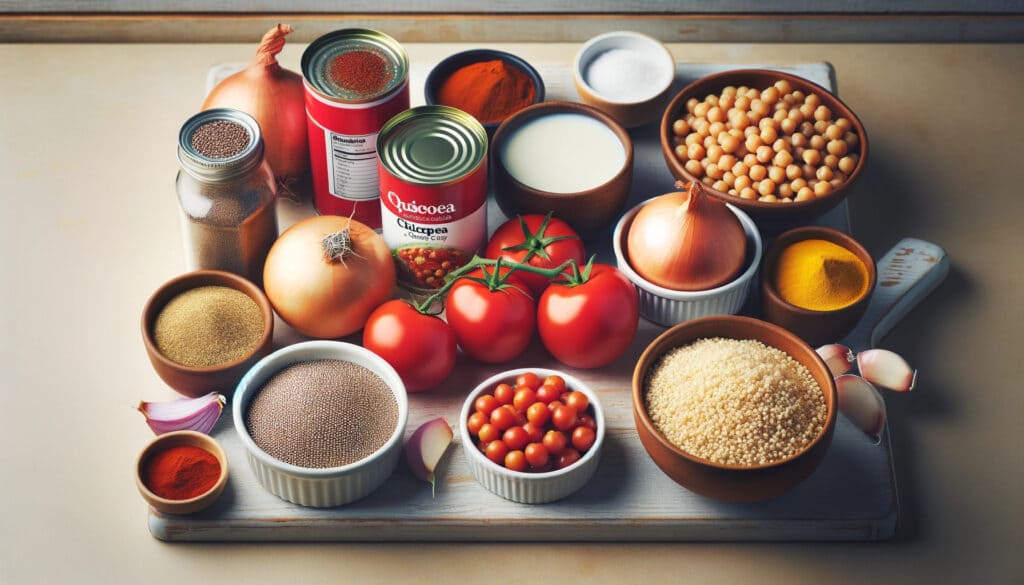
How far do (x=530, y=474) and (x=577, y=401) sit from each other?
116 millimetres

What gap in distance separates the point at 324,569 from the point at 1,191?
0.89m

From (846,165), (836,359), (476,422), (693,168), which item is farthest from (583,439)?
(846,165)

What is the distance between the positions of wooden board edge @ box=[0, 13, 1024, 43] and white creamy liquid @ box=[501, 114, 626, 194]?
53 cm

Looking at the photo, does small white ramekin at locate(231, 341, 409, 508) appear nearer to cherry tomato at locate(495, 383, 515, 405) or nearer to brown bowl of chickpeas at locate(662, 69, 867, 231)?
cherry tomato at locate(495, 383, 515, 405)

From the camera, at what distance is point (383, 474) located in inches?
61.9

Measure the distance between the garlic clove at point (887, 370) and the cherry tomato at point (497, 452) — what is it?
1.69 feet

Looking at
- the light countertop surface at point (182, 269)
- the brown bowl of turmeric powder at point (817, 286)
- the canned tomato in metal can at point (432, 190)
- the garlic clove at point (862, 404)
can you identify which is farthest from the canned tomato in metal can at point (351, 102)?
the garlic clove at point (862, 404)

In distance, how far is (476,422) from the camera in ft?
5.15

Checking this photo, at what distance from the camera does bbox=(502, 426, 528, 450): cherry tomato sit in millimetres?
1545

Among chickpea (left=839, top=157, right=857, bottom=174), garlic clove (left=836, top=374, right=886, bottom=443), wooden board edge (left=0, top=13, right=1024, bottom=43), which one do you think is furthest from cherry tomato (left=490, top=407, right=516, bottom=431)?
wooden board edge (left=0, top=13, right=1024, bottom=43)

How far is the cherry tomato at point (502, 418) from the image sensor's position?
156 centimetres

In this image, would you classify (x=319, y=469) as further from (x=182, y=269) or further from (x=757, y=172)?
(x=757, y=172)

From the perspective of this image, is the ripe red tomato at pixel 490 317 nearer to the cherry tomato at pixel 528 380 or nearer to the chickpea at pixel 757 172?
the cherry tomato at pixel 528 380

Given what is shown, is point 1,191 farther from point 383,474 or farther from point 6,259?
point 383,474
